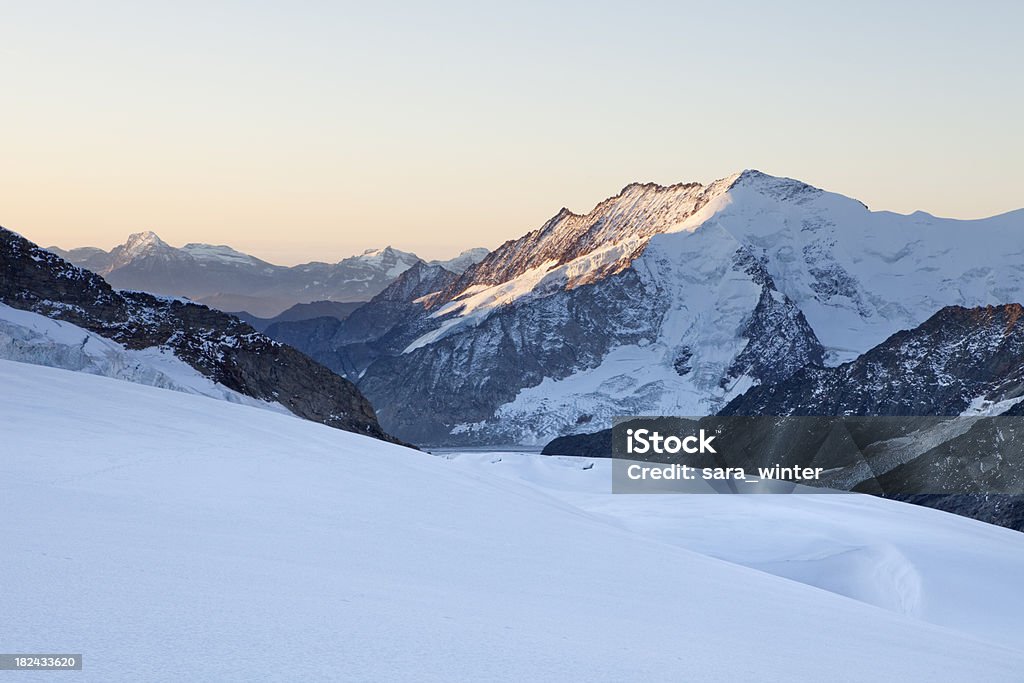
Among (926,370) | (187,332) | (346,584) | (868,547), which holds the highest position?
(926,370)

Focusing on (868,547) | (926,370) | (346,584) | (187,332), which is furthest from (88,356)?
(926,370)

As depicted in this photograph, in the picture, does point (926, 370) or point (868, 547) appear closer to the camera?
point (868, 547)

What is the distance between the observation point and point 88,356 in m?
48.0

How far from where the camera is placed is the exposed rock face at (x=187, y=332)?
64.1 m

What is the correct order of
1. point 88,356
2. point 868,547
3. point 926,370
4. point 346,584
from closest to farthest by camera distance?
point 346,584
point 868,547
point 88,356
point 926,370

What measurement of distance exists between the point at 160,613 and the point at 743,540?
16.5 metres

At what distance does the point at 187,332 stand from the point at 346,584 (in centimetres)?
6578

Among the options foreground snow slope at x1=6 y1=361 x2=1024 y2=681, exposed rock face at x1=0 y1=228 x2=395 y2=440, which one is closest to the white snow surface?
exposed rock face at x1=0 y1=228 x2=395 y2=440

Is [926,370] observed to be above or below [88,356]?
above

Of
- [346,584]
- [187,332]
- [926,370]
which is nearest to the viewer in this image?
[346,584]

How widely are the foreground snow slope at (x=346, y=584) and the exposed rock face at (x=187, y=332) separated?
172ft

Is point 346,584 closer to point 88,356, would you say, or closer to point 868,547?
point 868,547

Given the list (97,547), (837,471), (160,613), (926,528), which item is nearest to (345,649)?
(160,613)

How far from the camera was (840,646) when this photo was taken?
7812 mm
